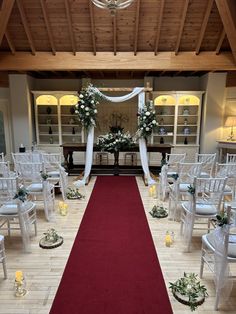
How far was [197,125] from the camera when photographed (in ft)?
28.7

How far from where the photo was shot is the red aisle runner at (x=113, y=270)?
242 centimetres

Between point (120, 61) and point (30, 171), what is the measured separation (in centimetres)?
384

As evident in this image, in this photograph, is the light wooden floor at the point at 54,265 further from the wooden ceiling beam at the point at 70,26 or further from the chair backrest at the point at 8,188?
the wooden ceiling beam at the point at 70,26

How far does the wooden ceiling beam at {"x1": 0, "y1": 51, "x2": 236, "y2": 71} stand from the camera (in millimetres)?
6508

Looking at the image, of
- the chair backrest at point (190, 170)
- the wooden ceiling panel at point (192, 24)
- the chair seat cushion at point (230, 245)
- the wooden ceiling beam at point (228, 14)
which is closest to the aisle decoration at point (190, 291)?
the chair seat cushion at point (230, 245)

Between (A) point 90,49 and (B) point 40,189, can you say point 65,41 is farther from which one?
(B) point 40,189

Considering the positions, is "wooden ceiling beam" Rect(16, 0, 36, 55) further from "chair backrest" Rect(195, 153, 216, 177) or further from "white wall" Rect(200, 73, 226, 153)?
"white wall" Rect(200, 73, 226, 153)

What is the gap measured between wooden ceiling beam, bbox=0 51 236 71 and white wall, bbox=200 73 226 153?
1450mm

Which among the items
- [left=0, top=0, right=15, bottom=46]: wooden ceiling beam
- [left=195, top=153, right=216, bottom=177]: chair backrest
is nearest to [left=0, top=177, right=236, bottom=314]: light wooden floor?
[left=195, top=153, right=216, bottom=177]: chair backrest

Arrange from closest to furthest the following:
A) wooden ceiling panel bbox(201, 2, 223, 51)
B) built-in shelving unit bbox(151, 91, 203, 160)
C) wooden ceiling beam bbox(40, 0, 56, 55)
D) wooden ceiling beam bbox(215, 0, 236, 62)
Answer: wooden ceiling beam bbox(215, 0, 236, 62)
wooden ceiling beam bbox(40, 0, 56, 55)
wooden ceiling panel bbox(201, 2, 223, 51)
built-in shelving unit bbox(151, 91, 203, 160)

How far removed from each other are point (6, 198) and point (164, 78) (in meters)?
7.34

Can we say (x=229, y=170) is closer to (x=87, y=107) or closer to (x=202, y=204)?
(x=202, y=204)

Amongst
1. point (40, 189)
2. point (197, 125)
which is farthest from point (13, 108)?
point (197, 125)

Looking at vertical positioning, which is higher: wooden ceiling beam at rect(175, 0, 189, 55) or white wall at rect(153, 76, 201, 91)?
wooden ceiling beam at rect(175, 0, 189, 55)
